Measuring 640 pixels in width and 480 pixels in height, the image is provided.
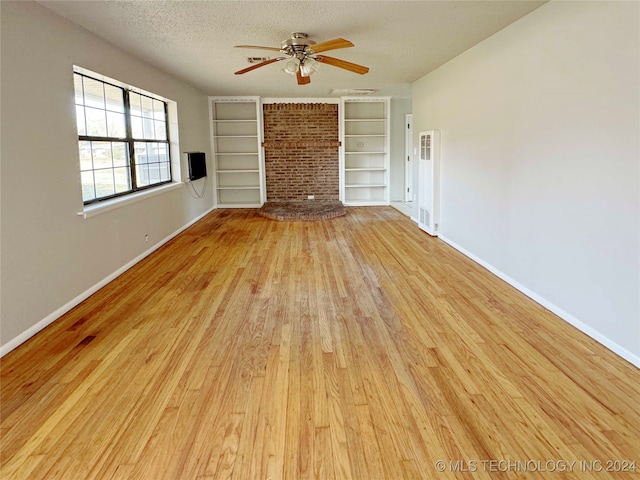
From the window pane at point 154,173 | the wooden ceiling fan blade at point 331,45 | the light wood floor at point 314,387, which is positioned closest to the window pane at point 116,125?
the window pane at point 154,173

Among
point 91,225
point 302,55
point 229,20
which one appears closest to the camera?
point 229,20

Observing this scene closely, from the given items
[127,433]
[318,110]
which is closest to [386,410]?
[127,433]

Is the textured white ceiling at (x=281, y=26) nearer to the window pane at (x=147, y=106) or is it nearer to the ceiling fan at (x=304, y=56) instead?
the ceiling fan at (x=304, y=56)

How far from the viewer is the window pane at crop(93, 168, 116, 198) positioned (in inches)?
179

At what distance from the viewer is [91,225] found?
13.4 feet

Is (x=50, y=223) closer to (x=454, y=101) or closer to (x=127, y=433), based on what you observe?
(x=127, y=433)

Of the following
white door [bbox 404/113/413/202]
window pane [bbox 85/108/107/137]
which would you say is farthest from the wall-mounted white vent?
window pane [bbox 85/108/107/137]

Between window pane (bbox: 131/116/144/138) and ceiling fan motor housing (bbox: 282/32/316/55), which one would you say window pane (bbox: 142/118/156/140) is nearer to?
window pane (bbox: 131/116/144/138)

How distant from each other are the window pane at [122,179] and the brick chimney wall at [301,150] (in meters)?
4.42

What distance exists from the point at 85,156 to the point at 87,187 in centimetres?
29

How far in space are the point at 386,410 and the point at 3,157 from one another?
2815 millimetres

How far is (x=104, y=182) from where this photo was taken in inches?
186

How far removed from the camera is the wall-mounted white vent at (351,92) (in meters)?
8.09

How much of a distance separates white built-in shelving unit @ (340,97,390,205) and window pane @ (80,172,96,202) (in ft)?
19.3
